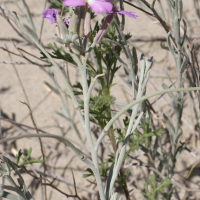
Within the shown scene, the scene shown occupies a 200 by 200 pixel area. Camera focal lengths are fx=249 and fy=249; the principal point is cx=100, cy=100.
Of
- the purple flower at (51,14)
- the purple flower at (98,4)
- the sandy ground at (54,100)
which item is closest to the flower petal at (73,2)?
the purple flower at (98,4)

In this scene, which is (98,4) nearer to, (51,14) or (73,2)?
(73,2)

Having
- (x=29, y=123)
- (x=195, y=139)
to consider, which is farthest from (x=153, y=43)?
(x=29, y=123)

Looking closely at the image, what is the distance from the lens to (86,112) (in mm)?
602

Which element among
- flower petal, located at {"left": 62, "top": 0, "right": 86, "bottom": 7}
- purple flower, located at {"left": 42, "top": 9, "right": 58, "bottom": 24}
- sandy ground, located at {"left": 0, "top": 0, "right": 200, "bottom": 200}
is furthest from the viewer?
sandy ground, located at {"left": 0, "top": 0, "right": 200, "bottom": 200}

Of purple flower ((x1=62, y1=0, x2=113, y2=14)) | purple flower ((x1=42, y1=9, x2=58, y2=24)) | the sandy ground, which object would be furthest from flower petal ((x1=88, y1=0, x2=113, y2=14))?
the sandy ground

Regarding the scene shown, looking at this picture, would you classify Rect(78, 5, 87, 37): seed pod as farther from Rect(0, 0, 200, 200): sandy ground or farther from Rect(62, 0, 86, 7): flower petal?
Rect(0, 0, 200, 200): sandy ground

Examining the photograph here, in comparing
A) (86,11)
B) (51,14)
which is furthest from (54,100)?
(86,11)

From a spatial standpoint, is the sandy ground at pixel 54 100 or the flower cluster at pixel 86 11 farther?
the sandy ground at pixel 54 100

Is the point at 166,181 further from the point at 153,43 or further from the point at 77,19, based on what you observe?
the point at 153,43

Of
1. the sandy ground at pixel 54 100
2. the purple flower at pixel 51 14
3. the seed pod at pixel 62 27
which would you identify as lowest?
the sandy ground at pixel 54 100

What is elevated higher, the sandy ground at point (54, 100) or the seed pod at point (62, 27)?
the seed pod at point (62, 27)

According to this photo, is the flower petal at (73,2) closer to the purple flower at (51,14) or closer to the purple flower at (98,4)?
the purple flower at (98,4)

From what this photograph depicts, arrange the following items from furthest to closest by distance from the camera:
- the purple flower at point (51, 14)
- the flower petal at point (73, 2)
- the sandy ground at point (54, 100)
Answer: the sandy ground at point (54, 100)
the purple flower at point (51, 14)
the flower petal at point (73, 2)

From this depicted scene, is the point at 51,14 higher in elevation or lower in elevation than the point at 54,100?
higher
